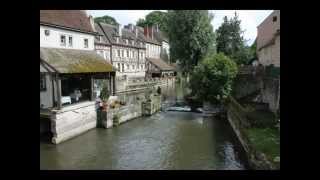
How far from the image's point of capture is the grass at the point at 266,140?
1203cm

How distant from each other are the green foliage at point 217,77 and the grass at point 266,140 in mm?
8911

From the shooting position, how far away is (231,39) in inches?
1578

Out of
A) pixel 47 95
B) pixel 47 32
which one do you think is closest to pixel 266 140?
pixel 47 95

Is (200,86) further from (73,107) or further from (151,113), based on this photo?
(73,107)

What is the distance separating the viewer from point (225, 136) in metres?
19.6

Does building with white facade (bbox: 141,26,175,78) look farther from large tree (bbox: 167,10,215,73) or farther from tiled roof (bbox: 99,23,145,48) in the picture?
large tree (bbox: 167,10,215,73)

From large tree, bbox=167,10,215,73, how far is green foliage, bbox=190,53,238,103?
470 inches

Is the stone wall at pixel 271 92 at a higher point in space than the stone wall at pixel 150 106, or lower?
higher

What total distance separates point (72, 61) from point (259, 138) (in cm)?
1122

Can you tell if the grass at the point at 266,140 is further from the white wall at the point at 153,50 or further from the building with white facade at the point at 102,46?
the white wall at the point at 153,50

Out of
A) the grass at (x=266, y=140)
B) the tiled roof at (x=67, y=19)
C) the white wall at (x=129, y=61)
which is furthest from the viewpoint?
the white wall at (x=129, y=61)

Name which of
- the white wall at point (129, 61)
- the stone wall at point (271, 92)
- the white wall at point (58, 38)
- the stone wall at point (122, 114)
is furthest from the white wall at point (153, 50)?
the stone wall at point (271, 92)

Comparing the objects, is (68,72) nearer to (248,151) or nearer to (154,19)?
(248,151)
